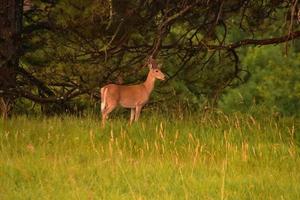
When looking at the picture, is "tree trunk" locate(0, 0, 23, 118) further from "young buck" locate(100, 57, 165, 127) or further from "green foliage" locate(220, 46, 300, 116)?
"green foliage" locate(220, 46, 300, 116)

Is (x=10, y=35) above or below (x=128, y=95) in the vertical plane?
above

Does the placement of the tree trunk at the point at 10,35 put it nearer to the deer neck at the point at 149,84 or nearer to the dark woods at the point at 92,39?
the dark woods at the point at 92,39

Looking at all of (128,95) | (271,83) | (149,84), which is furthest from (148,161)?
(271,83)

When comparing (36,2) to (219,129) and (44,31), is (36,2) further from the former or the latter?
(219,129)

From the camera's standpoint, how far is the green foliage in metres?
33.8

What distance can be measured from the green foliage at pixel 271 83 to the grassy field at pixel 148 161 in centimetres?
2271

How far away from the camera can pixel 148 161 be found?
26.1ft

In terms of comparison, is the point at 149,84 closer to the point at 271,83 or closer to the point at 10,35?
the point at 10,35

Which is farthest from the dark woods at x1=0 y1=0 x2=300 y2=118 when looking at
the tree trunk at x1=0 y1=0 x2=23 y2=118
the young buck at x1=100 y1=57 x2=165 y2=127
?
the young buck at x1=100 y1=57 x2=165 y2=127

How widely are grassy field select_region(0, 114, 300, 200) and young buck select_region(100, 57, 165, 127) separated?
3.01 metres

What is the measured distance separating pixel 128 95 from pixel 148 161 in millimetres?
6514

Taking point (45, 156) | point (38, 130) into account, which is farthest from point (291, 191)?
point (38, 130)

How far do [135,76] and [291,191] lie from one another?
39.2ft

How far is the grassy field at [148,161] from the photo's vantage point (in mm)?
6590
